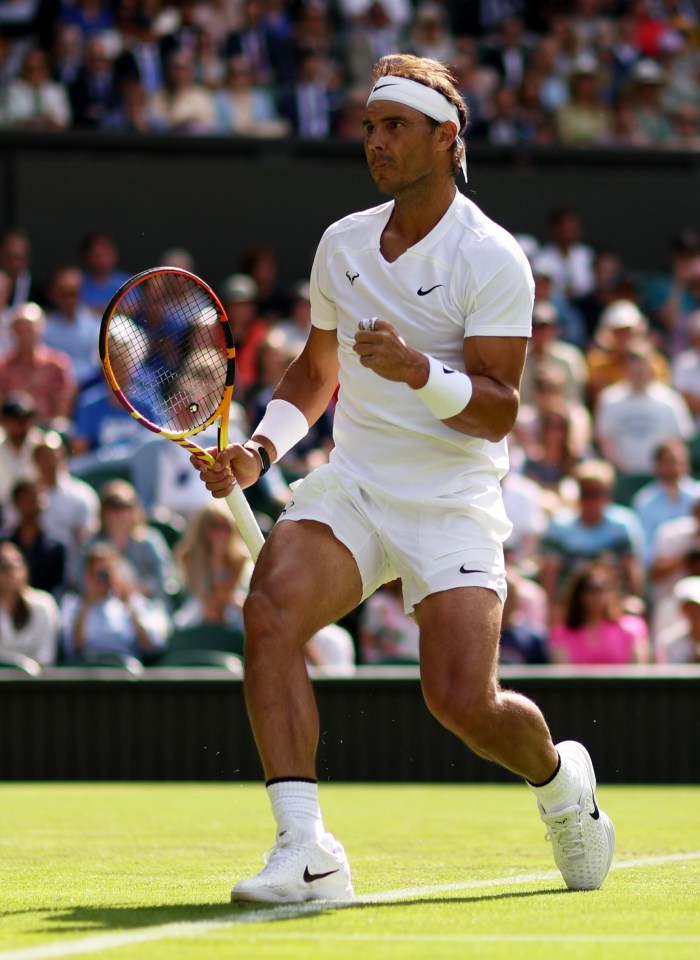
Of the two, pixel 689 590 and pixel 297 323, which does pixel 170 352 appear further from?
pixel 297 323

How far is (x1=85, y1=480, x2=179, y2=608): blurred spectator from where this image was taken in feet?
34.5

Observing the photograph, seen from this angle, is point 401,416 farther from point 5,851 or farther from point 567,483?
point 567,483

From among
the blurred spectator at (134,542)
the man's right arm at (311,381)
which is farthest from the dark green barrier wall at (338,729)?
the man's right arm at (311,381)

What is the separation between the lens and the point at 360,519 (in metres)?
4.94

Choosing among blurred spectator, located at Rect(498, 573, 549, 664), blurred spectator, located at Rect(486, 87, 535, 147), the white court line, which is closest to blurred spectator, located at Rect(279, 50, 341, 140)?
→ blurred spectator, located at Rect(486, 87, 535, 147)

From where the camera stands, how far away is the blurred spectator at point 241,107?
15.1 meters

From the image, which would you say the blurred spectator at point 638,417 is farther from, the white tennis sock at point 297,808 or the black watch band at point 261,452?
the white tennis sock at point 297,808

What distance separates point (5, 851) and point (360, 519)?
75.8 inches

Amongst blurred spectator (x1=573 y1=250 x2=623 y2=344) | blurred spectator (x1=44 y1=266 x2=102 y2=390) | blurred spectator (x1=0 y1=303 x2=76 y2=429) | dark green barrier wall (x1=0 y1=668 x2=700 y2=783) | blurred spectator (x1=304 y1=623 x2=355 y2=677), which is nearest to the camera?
dark green barrier wall (x1=0 y1=668 x2=700 y2=783)

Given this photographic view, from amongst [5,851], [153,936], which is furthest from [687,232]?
[153,936]

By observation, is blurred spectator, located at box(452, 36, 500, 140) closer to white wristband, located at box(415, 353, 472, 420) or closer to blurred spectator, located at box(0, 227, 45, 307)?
blurred spectator, located at box(0, 227, 45, 307)

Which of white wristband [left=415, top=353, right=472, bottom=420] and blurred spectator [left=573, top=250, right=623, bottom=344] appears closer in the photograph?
white wristband [left=415, top=353, right=472, bottom=420]

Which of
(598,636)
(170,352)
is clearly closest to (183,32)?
(598,636)

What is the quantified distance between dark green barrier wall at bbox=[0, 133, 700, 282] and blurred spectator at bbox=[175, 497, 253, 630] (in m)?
5.42
